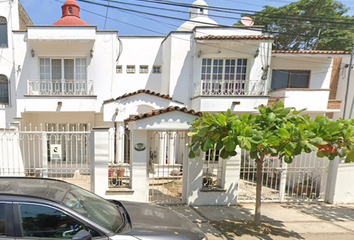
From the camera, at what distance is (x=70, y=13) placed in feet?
33.7

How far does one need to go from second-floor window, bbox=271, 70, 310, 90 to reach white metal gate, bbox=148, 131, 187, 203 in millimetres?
7084

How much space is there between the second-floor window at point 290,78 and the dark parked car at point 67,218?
33.0 ft

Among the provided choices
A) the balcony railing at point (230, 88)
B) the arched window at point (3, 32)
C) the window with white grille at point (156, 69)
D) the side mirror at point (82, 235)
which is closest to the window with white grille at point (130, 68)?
the window with white grille at point (156, 69)

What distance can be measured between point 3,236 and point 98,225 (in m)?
0.91

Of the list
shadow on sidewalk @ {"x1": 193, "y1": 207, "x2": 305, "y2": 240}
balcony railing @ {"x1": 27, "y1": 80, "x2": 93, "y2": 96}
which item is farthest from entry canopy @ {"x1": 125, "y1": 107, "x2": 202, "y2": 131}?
balcony railing @ {"x1": 27, "y1": 80, "x2": 93, "y2": 96}

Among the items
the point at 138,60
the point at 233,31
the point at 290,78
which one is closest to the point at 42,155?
the point at 138,60

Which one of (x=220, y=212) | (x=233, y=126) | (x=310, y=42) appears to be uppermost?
(x=310, y=42)

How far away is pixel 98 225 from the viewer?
76.9 inches

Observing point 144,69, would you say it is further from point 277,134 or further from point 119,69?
point 277,134

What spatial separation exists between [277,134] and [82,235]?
3054 mm

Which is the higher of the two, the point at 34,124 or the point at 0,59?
the point at 0,59

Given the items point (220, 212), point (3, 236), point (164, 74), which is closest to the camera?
point (3, 236)

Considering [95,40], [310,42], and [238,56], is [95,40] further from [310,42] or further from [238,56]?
[310,42]

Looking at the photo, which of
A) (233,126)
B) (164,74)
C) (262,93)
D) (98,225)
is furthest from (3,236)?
(262,93)
